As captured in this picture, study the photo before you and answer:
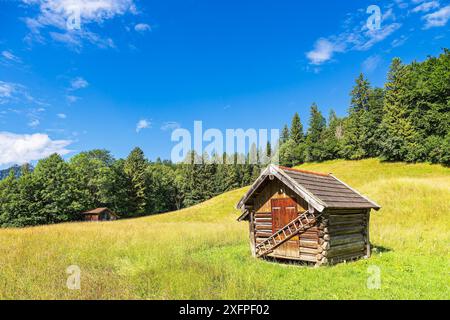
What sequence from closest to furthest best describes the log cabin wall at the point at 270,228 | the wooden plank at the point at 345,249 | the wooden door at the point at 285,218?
the wooden plank at the point at 345,249, the log cabin wall at the point at 270,228, the wooden door at the point at 285,218

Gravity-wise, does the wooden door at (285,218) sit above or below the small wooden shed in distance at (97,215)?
above

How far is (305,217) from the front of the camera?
45.5ft

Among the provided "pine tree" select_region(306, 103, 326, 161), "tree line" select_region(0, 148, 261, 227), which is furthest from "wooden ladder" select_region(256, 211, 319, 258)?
"pine tree" select_region(306, 103, 326, 161)

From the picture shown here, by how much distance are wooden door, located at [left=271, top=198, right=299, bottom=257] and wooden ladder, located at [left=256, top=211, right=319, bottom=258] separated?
0.26 m

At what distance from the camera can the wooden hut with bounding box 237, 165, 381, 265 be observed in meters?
13.5

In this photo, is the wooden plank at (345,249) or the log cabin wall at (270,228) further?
the log cabin wall at (270,228)

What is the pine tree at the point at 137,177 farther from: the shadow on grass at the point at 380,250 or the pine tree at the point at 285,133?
the shadow on grass at the point at 380,250

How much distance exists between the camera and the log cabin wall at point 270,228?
1384 cm

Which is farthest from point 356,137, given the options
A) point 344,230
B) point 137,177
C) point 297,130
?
point 344,230

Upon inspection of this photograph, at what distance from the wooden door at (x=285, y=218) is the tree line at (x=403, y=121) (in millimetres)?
45972

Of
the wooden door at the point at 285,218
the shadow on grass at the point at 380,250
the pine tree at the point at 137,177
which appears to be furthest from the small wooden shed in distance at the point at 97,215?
the shadow on grass at the point at 380,250

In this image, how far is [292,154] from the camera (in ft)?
265
